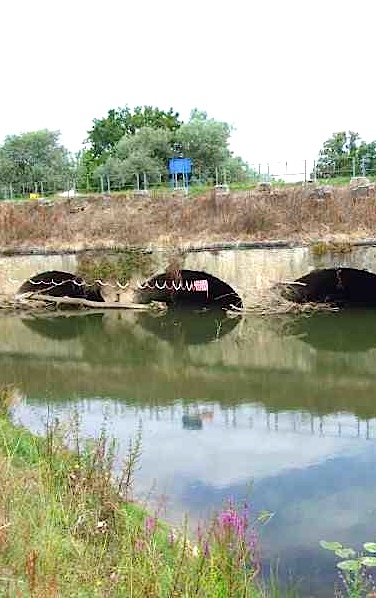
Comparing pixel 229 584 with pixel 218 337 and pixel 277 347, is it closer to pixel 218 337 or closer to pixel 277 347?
pixel 277 347

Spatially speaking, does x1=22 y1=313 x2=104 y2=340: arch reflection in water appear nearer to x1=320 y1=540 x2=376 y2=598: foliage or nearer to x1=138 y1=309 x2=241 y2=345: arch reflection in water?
x1=138 y1=309 x2=241 y2=345: arch reflection in water

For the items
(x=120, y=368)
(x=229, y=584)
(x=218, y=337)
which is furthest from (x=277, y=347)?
(x=229, y=584)

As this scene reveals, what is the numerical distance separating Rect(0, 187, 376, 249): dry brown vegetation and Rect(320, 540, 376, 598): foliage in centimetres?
1609

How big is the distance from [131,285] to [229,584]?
20189mm

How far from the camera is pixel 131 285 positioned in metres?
24.7

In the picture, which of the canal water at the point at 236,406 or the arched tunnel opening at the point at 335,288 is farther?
the arched tunnel opening at the point at 335,288

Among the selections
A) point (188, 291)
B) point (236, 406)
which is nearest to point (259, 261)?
point (188, 291)

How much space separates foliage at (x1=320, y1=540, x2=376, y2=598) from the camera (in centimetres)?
579

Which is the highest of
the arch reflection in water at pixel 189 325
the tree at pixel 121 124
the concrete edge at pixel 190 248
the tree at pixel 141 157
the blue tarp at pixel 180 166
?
the tree at pixel 121 124

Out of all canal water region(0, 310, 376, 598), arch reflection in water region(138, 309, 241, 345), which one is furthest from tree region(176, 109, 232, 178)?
canal water region(0, 310, 376, 598)

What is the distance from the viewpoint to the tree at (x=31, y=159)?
45688 mm

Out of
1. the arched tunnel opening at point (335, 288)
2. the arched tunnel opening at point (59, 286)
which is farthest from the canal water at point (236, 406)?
the arched tunnel opening at point (59, 286)

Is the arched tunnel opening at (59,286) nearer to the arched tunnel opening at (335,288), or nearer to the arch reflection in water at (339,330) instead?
the arched tunnel opening at (335,288)

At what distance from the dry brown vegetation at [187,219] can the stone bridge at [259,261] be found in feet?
1.54
